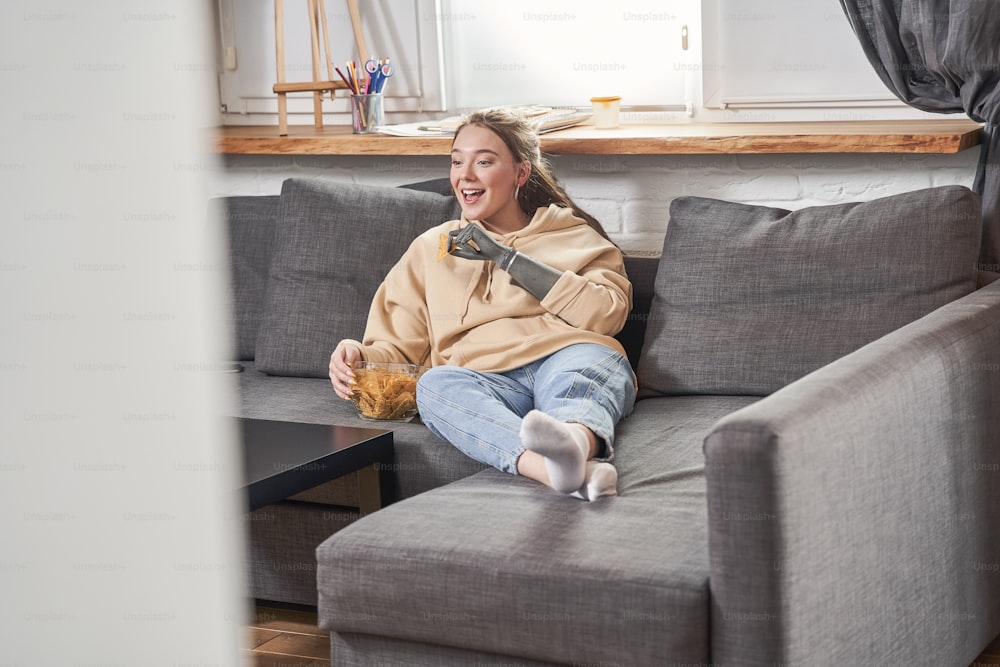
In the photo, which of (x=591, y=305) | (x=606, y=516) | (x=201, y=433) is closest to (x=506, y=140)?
(x=591, y=305)

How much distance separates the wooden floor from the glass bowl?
0.43 meters

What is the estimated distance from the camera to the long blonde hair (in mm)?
2471

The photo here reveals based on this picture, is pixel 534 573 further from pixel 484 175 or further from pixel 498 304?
pixel 484 175

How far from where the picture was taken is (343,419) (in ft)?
7.70

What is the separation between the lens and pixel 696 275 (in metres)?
2.38

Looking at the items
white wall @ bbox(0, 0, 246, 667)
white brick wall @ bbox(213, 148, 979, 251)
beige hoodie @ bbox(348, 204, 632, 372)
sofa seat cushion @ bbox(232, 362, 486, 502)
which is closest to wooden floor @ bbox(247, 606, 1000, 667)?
sofa seat cushion @ bbox(232, 362, 486, 502)

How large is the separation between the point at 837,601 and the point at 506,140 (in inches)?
51.1

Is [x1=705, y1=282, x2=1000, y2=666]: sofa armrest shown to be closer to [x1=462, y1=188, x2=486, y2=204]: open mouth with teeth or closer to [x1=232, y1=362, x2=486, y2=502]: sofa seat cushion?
[x1=232, y1=362, x2=486, y2=502]: sofa seat cushion

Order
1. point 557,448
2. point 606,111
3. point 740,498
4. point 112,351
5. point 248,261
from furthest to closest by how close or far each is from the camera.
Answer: point 248,261 < point 606,111 < point 557,448 < point 740,498 < point 112,351

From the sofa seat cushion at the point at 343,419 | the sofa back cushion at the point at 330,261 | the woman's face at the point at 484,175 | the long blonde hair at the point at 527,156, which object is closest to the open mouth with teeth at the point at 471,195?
the woman's face at the point at 484,175

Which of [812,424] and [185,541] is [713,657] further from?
[185,541]

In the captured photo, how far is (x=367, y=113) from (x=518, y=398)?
46.4 inches

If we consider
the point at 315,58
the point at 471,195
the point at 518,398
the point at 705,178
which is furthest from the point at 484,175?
the point at 315,58

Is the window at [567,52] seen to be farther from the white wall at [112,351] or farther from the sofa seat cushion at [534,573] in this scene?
the white wall at [112,351]
